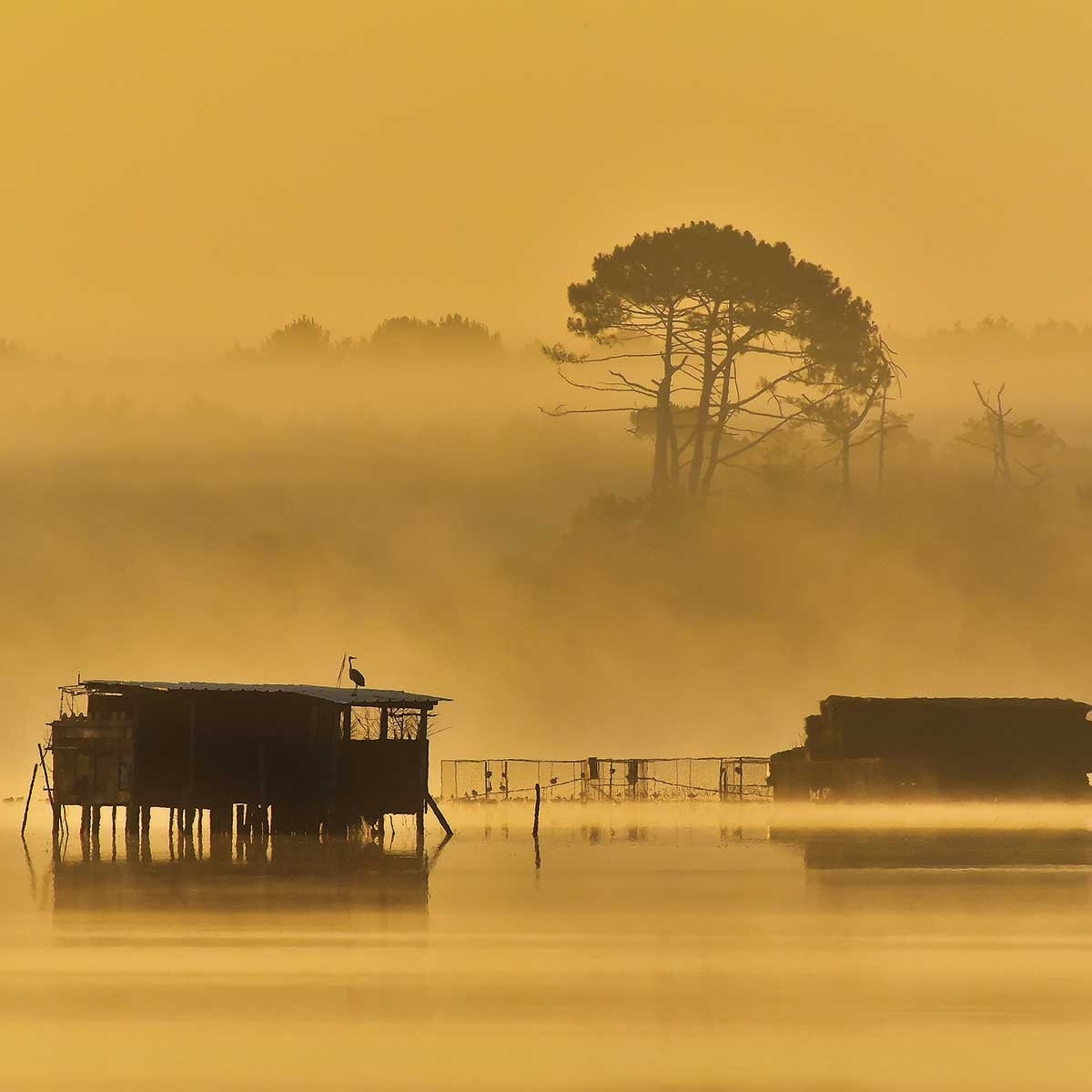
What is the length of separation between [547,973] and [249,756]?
156 feet

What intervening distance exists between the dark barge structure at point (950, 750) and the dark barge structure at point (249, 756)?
39.3 meters

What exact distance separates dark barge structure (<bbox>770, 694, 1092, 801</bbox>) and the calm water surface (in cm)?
3695

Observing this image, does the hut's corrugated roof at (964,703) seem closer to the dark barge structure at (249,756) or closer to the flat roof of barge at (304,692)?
the flat roof of barge at (304,692)

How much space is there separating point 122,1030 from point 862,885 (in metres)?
40.4

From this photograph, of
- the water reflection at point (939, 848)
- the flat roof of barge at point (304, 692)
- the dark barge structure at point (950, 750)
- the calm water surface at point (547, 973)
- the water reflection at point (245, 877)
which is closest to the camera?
the calm water surface at point (547, 973)

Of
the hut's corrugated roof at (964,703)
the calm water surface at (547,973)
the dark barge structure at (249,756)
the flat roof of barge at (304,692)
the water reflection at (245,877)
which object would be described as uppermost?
the hut's corrugated roof at (964,703)

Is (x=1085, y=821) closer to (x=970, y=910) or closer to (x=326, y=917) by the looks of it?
(x=970, y=910)

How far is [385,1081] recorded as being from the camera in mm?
44312

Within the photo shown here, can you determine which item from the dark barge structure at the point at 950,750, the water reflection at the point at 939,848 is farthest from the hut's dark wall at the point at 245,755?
the dark barge structure at the point at 950,750

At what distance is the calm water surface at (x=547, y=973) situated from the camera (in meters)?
46.0

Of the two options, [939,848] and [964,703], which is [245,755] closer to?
[939,848]

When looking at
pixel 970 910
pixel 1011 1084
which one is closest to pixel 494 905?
pixel 970 910

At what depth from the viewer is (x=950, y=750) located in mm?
140750

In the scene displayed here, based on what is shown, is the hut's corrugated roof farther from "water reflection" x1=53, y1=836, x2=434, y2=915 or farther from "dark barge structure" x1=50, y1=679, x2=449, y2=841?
"dark barge structure" x1=50, y1=679, x2=449, y2=841
